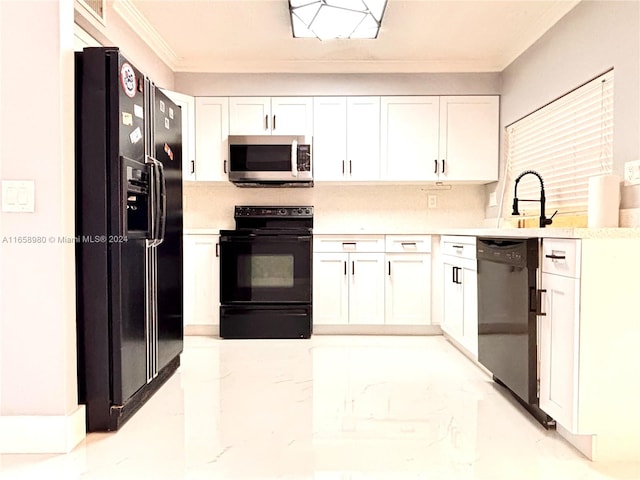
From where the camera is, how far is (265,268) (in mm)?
3805

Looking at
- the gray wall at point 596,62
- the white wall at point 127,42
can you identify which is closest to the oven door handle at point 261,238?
the white wall at point 127,42

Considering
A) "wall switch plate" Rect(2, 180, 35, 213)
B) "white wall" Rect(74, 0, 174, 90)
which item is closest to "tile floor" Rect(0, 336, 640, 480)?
"wall switch plate" Rect(2, 180, 35, 213)

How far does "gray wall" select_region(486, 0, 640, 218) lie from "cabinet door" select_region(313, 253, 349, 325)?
1945 millimetres

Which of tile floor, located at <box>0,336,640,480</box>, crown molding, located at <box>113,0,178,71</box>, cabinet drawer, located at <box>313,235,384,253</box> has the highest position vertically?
crown molding, located at <box>113,0,178,71</box>

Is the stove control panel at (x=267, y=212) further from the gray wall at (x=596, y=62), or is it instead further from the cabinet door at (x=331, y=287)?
the gray wall at (x=596, y=62)

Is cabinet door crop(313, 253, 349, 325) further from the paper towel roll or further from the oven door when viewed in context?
the paper towel roll

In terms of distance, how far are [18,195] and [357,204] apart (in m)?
2.96

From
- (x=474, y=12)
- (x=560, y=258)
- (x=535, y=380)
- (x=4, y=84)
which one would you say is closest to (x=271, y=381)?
(x=535, y=380)

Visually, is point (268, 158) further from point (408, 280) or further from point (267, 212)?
point (408, 280)

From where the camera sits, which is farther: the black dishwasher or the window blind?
the window blind

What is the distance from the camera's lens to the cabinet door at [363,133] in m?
3.92

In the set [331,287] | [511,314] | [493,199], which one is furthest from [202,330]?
[493,199]

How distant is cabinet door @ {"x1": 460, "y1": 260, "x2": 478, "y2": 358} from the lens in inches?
113

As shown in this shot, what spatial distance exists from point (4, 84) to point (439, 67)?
130 inches
